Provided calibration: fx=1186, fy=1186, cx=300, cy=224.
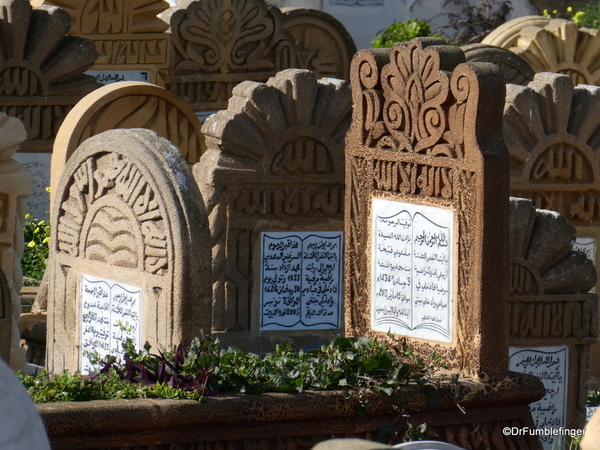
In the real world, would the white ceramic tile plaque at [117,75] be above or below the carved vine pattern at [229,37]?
below

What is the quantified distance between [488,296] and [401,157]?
2.14 feet

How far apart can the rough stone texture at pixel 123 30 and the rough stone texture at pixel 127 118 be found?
8.31 ft

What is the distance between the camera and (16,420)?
2240 millimetres

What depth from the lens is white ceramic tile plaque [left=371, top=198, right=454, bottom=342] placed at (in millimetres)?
4254

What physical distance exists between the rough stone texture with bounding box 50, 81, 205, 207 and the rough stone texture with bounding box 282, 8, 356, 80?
14.7 feet

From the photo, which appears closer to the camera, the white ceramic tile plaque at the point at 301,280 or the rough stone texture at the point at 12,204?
the rough stone texture at the point at 12,204

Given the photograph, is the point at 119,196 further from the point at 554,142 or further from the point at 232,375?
the point at 554,142

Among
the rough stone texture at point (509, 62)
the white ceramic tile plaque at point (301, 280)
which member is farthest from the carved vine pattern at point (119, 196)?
the rough stone texture at point (509, 62)

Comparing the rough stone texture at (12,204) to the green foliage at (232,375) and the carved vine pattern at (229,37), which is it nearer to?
the green foliage at (232,375)

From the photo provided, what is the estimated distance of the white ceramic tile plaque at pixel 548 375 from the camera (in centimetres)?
541

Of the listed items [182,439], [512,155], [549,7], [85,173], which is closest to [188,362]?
[182,439]

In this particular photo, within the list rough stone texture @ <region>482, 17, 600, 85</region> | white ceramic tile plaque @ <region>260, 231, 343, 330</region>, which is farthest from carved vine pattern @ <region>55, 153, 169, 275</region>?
rough stone texture @ <region>482, 17, 600, 85</region>

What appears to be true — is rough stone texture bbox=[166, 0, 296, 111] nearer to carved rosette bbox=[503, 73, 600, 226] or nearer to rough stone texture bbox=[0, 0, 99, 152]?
rough stone texture bbox=[0, 0, 99, 152]

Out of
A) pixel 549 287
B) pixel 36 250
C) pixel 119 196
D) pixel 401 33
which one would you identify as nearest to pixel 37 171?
pixel 36 250
